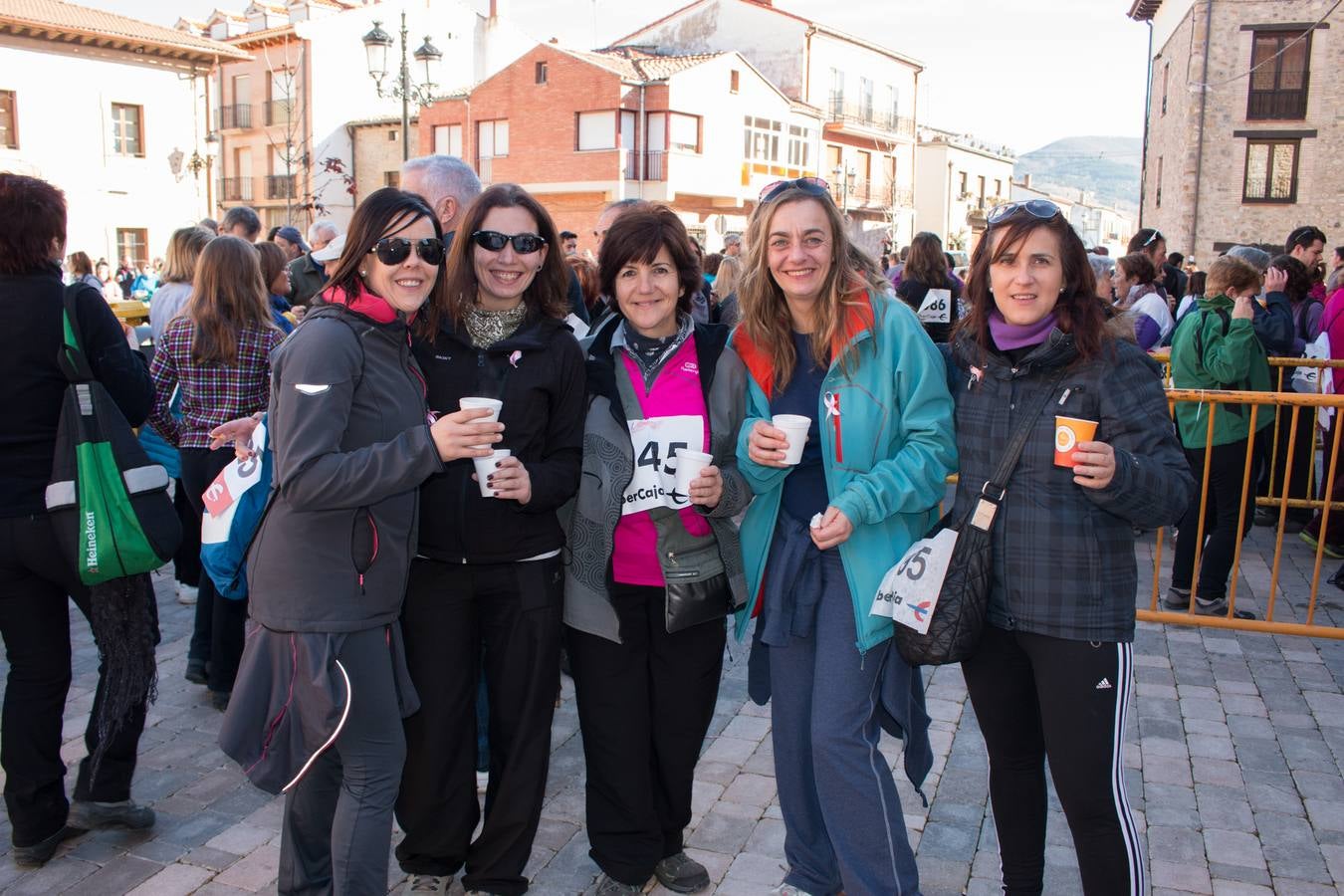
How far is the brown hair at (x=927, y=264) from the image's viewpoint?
854 centimetres

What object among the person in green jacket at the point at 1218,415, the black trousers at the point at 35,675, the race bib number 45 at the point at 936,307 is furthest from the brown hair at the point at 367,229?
the race bib number 45 at the point at 936,307

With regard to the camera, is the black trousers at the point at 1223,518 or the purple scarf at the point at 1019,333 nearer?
the purple scarf at the point at 1019,333

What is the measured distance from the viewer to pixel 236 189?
151 feet

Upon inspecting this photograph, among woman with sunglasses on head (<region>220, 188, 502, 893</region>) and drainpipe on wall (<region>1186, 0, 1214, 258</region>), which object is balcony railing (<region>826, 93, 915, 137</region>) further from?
woman with sunglasses on head (<region>220, 188, 502, 893</region>)

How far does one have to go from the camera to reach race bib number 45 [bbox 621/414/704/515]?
3027 millimetres

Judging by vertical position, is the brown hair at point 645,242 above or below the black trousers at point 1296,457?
above

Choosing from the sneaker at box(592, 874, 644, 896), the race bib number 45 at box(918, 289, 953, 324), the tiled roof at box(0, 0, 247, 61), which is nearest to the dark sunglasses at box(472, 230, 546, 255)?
the sneaker at box(592, 874, 644, 896)

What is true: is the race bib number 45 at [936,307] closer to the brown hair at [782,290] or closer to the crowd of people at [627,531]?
the crowd of people at [627,531]

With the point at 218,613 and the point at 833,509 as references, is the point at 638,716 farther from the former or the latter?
the point at 218,613

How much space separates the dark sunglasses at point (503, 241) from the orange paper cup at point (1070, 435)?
1573mm

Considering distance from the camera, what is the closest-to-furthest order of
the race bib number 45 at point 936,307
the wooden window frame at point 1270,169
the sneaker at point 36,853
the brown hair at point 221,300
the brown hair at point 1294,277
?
1. the sneaker at point 36,853
2. the brown hair at point 221,300
3. the brown hair at point 1294,277
4. the race bib number 45 at point 936,307
5. the wooden window frame at point 1270,169

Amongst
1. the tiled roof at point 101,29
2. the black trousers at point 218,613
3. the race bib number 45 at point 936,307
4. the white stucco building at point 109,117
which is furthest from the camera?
the white stucco building at point 109,117

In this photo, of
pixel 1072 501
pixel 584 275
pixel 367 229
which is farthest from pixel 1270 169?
pixel 367 229

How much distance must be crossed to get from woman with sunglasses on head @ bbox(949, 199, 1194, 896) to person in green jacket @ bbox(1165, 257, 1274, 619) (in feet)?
12.6
